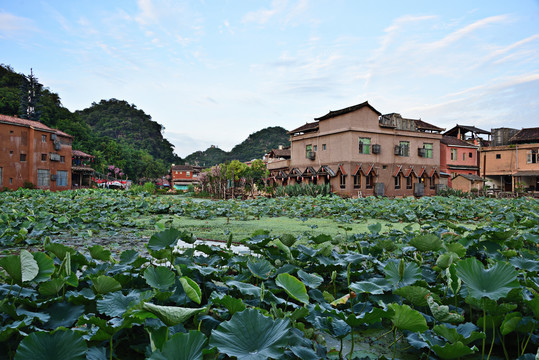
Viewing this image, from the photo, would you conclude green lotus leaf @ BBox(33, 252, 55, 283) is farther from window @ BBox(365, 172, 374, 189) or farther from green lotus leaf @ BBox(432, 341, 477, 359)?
window @ BBox(365, 172, 374, 189)

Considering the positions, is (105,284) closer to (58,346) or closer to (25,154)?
(58,346)

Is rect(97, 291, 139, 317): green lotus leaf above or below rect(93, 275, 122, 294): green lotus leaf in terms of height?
below

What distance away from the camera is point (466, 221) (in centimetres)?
693

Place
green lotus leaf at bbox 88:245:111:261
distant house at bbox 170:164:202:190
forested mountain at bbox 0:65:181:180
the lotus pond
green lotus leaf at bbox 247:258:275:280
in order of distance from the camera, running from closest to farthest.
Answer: the lotus pond → green lotus leaf at bbox 247:258:275:280 → green lotus leaf at bbox 88:245:111:261 → forested mountain at bbox 0:65:181:180 → distant house at bbox 170:164:202:190

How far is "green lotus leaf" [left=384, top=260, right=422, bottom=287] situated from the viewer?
156 centimetres

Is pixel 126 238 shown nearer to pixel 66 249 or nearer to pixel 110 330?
pixel 66 249

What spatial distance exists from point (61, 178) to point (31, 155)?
11.6ft

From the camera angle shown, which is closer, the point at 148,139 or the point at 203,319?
the point at 203,319

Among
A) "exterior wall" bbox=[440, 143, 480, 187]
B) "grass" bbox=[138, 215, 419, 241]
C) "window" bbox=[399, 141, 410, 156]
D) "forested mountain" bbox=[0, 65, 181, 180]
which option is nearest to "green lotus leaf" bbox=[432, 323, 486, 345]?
"grass" bbox=[138, 215, 419, 241]

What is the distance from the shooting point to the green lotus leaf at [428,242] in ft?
6.50

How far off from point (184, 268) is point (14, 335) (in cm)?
69

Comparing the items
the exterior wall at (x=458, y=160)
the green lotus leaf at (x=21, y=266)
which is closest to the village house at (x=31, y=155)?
the green lotus leaf at (x=21, y=266)

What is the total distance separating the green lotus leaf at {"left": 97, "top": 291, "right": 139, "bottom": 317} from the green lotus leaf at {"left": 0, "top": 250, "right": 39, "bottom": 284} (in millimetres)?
302

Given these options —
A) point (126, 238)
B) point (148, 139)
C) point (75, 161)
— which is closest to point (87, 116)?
point (148, 139)
